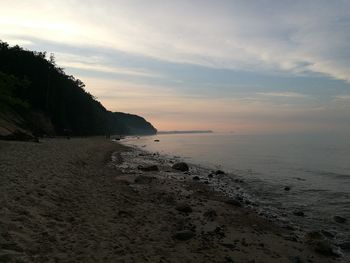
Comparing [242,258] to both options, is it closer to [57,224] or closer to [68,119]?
[57,224]

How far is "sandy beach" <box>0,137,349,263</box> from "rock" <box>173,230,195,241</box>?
0.11 ft

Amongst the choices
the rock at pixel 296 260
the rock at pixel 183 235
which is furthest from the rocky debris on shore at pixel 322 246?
the rock at pixel 183 235

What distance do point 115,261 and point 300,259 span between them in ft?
19.2

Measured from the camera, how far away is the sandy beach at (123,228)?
8867mm

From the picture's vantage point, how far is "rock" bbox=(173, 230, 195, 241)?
450 inches

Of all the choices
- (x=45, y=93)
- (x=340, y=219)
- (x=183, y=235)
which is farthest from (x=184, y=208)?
(x=45, y=93)

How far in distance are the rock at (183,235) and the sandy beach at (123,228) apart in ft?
0.11

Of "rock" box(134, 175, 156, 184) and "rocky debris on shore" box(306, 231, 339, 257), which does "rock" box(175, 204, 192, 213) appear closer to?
"rocky debris on shore" box(306, 231, 339, 257)

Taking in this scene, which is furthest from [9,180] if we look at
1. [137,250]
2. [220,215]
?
[220,215]

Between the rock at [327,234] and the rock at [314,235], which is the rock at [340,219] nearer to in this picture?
the rock at [327,234]

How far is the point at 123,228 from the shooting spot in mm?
11508

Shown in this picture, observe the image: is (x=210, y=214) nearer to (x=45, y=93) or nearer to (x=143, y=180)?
(x=143, y=180)

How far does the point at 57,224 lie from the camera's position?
10359 mm

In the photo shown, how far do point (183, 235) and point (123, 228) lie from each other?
6.55 ft
